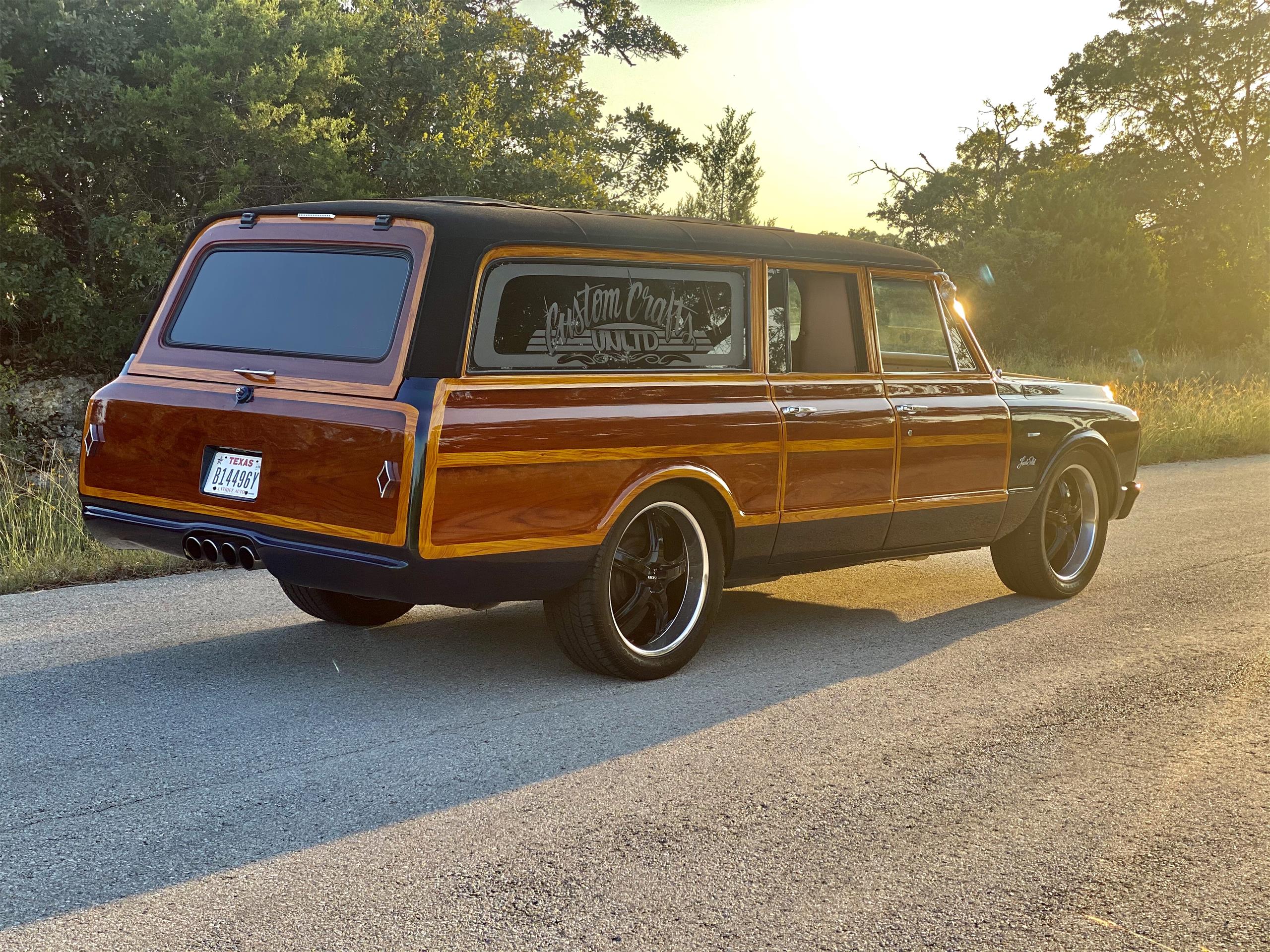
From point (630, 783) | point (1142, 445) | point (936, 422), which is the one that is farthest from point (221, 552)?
point (1142, 445)

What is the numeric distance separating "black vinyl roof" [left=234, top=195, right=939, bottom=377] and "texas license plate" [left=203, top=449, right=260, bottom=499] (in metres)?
0.75

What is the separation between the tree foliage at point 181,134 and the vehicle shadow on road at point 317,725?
13019mm

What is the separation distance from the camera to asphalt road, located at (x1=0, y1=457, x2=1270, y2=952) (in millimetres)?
3432

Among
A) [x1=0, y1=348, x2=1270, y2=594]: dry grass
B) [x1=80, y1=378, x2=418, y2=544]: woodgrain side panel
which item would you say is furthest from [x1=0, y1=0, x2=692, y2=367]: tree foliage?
[x1=80, y1=378, x2=418, y2=544]: woodgrain side panel

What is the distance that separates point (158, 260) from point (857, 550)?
13.7m

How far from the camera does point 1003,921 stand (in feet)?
11.3

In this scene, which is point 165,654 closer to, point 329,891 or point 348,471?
point 348,471

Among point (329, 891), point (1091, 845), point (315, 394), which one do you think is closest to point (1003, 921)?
point (1091, 845)

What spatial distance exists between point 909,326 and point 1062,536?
1750 mm

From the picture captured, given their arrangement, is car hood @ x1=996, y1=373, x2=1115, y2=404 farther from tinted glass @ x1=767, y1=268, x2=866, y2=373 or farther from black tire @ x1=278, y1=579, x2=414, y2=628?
black tire @ x1=278, y1=579, x2=414, y2=628

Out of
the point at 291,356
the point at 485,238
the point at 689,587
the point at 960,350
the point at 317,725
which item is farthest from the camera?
the point at 960,350

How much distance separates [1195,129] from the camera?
45656mm

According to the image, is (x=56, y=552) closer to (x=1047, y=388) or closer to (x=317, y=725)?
(x=317, y=725)

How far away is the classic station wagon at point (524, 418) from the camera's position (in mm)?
4945
